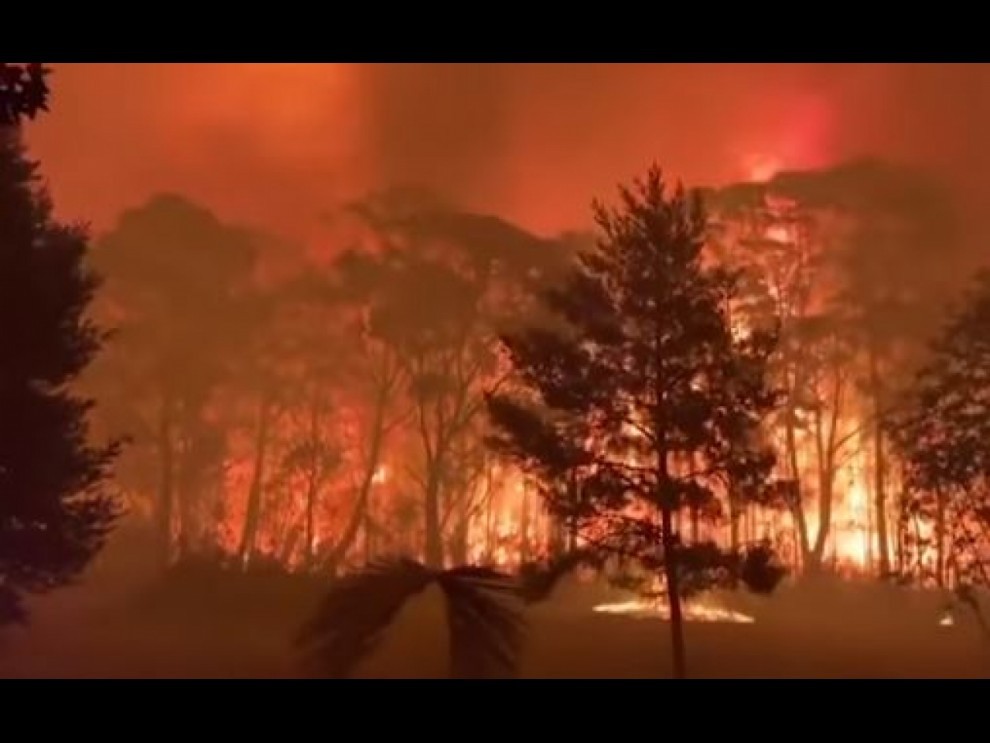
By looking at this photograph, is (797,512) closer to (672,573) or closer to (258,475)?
(672,573)

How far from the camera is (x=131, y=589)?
52.5 ft

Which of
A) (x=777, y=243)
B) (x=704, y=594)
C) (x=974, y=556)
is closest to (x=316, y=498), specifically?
(x=704, y=594)

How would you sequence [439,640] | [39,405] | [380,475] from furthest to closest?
[380,475] → [439,640] → [39,405]

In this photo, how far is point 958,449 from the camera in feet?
42.6

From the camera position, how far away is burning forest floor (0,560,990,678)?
13008 mm

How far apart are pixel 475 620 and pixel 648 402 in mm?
8547

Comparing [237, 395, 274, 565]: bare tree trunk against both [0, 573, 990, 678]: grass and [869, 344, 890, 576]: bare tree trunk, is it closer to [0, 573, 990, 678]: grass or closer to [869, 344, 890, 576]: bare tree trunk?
[0, 573, 990, 678]: grass

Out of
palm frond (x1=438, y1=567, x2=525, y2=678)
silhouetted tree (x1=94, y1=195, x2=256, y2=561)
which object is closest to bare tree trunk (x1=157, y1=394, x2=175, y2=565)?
silhouetted tree (x1=94, y1=195, x2=256, y2=561)

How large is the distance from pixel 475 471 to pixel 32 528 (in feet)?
24.9

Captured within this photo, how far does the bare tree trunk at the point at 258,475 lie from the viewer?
60.7 ft

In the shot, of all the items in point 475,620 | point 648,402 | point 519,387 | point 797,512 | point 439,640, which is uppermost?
point 519,387

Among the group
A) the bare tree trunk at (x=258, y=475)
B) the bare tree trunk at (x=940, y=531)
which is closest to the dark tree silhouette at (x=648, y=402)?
the bare tree trunk at (x=940, y=531)

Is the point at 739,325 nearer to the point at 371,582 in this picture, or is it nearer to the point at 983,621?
the point at 983,621

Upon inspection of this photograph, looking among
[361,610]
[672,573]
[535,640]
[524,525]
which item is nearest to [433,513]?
[524,525]
